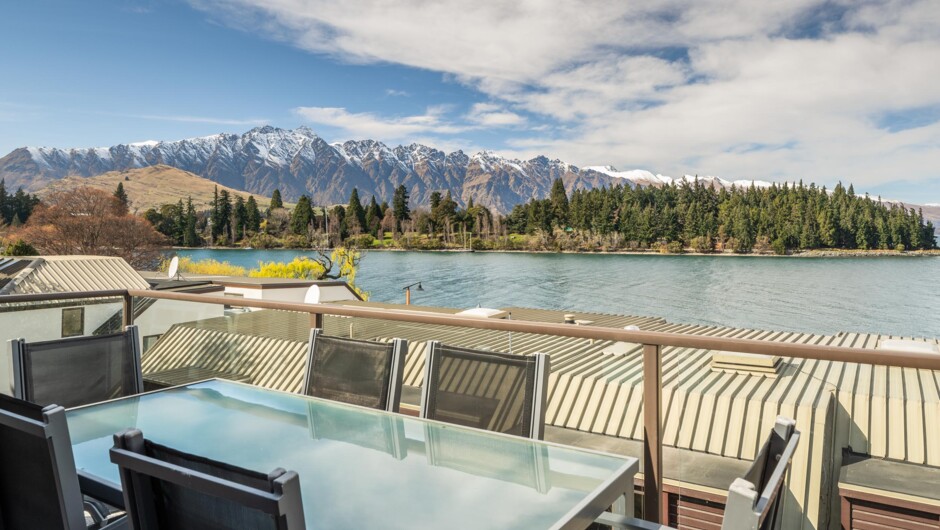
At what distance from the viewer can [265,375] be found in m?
3.88

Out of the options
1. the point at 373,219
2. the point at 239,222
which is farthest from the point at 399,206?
the point at 239,222

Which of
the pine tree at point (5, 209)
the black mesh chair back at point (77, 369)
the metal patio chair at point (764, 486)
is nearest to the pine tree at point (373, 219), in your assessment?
the pine tree at point (5, 209)

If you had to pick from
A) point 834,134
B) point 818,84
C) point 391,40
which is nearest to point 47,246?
point 391,40

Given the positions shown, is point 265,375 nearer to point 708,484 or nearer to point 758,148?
point 708,484

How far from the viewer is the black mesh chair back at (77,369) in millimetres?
2447

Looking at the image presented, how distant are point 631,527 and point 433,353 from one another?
110 cm

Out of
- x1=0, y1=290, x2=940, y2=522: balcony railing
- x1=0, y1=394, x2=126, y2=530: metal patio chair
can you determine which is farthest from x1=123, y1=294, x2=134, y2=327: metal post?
x1=0, y1=394, x2=126, y2=530: metal patio chair

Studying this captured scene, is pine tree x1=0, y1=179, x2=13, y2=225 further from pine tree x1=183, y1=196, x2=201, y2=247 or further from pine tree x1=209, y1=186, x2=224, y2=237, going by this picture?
pine tree x1=209, y1=186, x2=224, y2=237

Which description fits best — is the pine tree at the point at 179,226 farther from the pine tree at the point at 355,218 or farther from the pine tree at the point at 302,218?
the pine tree at the point at 355,218

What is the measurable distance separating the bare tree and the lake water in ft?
50.0

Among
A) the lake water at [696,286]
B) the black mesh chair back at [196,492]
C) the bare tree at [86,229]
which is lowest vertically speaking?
the lake water at [696,286]

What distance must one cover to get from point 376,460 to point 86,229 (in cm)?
3950

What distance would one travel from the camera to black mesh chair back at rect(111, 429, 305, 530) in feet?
2.85

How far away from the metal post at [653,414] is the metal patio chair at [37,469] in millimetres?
1731
